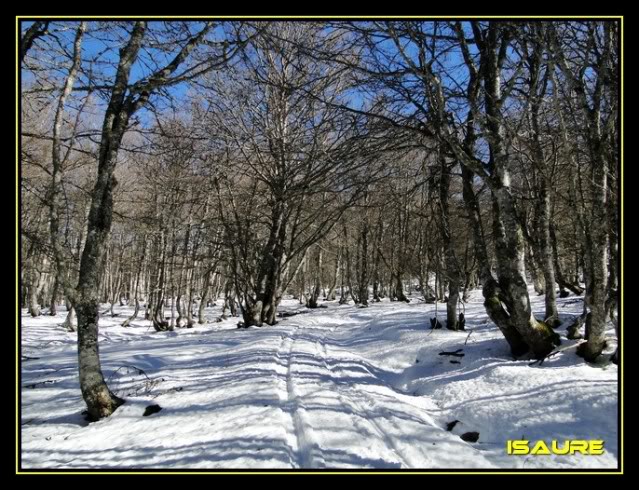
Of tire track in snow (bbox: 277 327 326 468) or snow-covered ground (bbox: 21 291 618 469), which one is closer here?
tire track in snow (bbox: 277 327 326 468)

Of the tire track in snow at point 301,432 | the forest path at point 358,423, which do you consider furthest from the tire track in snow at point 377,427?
the tire track in snow at point 301,432

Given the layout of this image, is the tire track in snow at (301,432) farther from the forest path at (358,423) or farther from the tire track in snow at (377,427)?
the tire track in snow at (377,427)

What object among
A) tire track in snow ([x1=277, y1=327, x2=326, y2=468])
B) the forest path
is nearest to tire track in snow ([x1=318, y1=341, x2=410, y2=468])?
the forest path

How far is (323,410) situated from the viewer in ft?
14.7

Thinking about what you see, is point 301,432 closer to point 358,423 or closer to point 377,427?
point 358,423

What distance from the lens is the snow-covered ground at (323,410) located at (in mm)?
3367

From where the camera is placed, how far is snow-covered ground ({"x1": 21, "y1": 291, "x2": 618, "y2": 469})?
3367mm

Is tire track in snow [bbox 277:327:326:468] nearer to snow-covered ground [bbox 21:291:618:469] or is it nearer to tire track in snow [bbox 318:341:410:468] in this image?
snow-covered ground [bbox 21:291:618:469]

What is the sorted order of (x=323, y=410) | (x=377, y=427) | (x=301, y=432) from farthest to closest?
1. (x=323, y=410)
2. (x=377, y=427)
3. (x=301, y=432)

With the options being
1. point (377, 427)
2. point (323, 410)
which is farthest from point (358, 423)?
point (323, 410)
